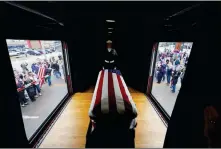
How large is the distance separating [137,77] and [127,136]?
440 cm

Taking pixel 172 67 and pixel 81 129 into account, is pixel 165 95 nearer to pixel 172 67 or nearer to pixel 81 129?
pixel 172 67

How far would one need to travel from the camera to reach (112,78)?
3.44m

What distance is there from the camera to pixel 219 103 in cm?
133

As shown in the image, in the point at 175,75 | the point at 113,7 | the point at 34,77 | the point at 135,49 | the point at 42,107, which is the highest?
the point at 113,7

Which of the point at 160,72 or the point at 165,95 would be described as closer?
the point at 165,95

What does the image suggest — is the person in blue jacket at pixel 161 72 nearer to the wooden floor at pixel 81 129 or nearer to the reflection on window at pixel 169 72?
the reflection on window at pixel 169 72

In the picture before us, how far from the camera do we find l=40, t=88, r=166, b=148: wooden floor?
302 cm

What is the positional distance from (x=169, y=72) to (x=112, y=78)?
154 inches

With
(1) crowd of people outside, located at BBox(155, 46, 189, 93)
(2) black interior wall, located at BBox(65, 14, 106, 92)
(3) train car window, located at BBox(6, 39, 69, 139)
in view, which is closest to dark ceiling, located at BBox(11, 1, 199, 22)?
(3) train car window, located at BBox(6, 39, 69, 139)

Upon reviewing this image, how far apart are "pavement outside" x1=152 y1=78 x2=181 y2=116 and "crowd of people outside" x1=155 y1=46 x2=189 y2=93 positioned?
0.20 metres

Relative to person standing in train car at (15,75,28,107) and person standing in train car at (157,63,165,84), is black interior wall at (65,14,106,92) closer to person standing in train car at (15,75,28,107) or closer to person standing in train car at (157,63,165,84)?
person standing in train car at (15,75,28,107)

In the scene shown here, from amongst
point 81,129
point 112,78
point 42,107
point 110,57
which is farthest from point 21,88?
point 110,57

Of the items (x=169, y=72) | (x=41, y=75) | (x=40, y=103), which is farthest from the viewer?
(x=169, y=72)

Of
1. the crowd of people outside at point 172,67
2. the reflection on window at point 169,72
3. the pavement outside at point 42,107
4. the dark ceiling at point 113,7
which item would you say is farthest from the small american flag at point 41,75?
the crowd of people outside at point 172,67
